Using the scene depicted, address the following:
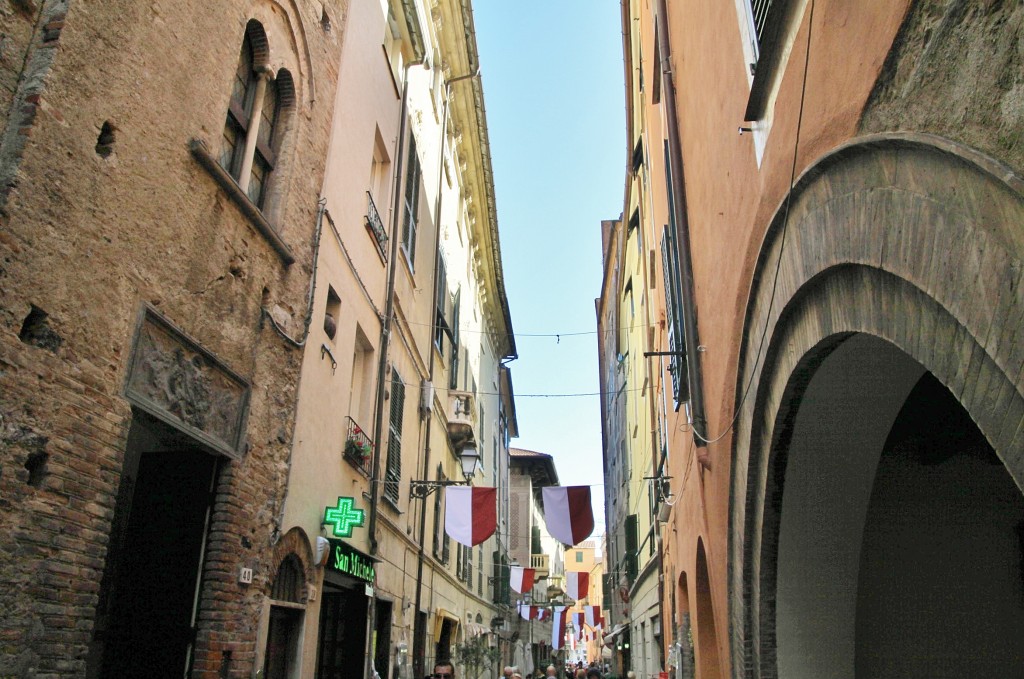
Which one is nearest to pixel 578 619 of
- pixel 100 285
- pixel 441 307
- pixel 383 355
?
pixel 441 307

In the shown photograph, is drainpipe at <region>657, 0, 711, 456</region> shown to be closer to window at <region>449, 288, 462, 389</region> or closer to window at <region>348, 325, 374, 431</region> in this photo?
window at <region>348, 325, 374, 431</region>

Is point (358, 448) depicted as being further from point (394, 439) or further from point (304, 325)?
point (394, 439)

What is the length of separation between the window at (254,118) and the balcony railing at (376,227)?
268 centimetres

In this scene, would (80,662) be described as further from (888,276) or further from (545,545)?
(545,545)

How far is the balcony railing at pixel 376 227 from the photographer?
34.1 ft

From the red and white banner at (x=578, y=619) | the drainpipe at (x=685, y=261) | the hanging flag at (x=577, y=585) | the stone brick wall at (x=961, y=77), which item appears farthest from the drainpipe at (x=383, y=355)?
the red and white banner at (x=578, y=619)

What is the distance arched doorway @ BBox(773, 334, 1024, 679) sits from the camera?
15.2 feet

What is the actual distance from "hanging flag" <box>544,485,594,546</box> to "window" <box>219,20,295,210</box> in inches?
239

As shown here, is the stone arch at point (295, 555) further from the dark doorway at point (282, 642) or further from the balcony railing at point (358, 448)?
the balcony railing at point (358, 448)

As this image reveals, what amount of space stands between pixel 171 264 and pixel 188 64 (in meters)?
1.54

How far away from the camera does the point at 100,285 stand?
4.56 m

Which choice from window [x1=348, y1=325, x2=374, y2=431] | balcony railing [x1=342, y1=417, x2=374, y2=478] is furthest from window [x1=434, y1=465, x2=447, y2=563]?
balcony railing [x1=342, y1=417, x2=374, y2=478]

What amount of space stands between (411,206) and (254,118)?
6.26m

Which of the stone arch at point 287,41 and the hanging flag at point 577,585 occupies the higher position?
the stone arch at point 287,41
